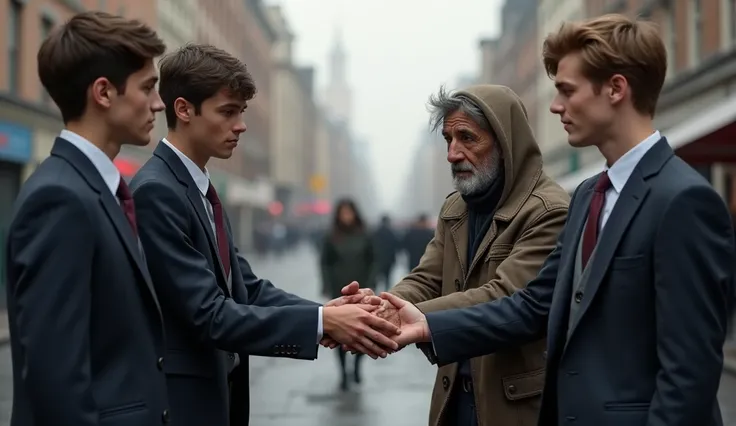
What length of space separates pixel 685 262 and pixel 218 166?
54579mm

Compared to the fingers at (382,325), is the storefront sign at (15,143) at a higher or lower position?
higher

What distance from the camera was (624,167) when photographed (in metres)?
3.27

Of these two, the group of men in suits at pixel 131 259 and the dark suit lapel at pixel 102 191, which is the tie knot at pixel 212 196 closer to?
the group of men in suits at pixel 131 259

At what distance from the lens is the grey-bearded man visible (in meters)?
4.14

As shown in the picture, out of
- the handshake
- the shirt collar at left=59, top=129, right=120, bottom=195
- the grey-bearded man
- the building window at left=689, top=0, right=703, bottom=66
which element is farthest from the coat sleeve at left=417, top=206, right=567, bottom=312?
the building window at left=689, top=0, right=703, bottom=66

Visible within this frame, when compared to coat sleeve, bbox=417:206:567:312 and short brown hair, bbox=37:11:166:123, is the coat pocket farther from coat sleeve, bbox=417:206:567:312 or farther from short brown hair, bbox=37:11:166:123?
short brown hair, bbox=37:11:166:123

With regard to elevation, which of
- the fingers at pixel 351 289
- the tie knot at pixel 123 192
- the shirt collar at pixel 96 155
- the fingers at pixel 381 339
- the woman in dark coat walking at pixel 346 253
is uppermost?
the woman in dark coat walking at pixel 346 253

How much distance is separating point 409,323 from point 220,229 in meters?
0.85

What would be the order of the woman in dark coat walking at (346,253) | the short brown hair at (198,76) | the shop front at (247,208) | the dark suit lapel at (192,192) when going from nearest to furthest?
the dark suit lapel at (192,192), the short brown hair at (198,76), the woman in dark coat walking at (346,253), the shop front at (247,208)

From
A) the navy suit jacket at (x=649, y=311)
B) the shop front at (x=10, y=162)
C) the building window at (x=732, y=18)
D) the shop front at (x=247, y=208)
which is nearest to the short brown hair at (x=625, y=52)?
the navy suit jacket at (x=649, y=311)

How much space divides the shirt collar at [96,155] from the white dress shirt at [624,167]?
1.44m

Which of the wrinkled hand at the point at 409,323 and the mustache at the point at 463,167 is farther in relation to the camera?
the mustache at the point at 463,167

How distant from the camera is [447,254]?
4.57 meters

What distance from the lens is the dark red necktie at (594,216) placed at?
3322 millimetres
